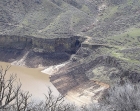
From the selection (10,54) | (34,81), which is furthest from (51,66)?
(10,54)

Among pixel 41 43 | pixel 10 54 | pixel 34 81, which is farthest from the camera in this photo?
pixel 10 54

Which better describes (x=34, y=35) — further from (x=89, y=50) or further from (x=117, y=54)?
(x=117, y=54)

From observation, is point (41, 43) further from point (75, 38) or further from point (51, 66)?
point (75, 38)

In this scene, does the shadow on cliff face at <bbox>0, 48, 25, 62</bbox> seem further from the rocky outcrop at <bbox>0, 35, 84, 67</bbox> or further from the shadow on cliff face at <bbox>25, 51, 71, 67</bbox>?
the shadow on cliff face at <bbox>25, 51, 71, 67</bbox>

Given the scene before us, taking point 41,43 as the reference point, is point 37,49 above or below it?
below

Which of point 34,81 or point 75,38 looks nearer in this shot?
point 34,81

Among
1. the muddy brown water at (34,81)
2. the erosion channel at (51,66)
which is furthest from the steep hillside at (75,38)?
the muddy brown water at (34,81)

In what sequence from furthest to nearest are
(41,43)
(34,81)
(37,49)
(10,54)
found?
(10,54) → (37,49) → (41,43) → (34,81)

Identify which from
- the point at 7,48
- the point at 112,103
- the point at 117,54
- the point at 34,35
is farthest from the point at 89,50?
the point at 112,103
